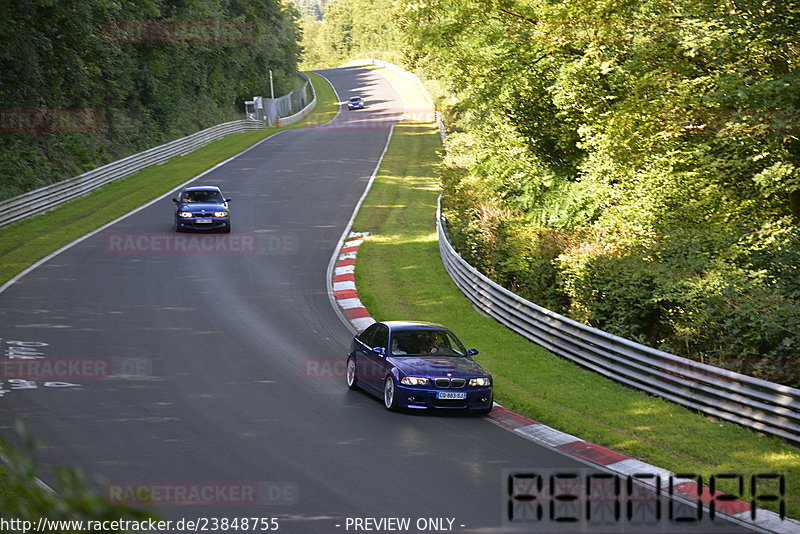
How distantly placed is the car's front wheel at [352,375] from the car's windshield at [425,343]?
1.02 meters

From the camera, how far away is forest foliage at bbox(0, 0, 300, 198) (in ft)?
109

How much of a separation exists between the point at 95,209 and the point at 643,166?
70.4ft

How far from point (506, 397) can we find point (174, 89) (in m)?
48.6

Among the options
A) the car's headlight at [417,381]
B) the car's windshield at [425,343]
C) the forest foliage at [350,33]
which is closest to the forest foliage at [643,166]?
the car's windshield at [425,343]

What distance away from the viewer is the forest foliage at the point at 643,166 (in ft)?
50.2

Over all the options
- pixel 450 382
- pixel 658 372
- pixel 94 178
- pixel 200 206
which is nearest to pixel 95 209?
pixel 94 178

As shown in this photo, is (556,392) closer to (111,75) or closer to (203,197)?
(203,197)

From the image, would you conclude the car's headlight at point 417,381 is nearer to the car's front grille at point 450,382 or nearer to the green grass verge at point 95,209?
the car's front grille at point 450,382

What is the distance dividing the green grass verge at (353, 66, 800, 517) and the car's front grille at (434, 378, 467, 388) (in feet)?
3.90

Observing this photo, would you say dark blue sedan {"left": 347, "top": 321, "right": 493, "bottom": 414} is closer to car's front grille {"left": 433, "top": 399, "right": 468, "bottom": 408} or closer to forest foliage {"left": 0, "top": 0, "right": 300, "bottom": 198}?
car's front grille {"left": 433, "top": 399, "right": 468, "bottom": 408}

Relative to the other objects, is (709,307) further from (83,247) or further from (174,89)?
(174,89)

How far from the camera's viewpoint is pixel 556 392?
1445cm

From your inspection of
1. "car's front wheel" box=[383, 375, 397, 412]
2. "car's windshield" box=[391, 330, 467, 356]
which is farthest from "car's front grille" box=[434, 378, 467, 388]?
"car's windshield" box=[391, 330, 467, 356]

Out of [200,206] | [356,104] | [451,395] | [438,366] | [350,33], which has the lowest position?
[451,395]
